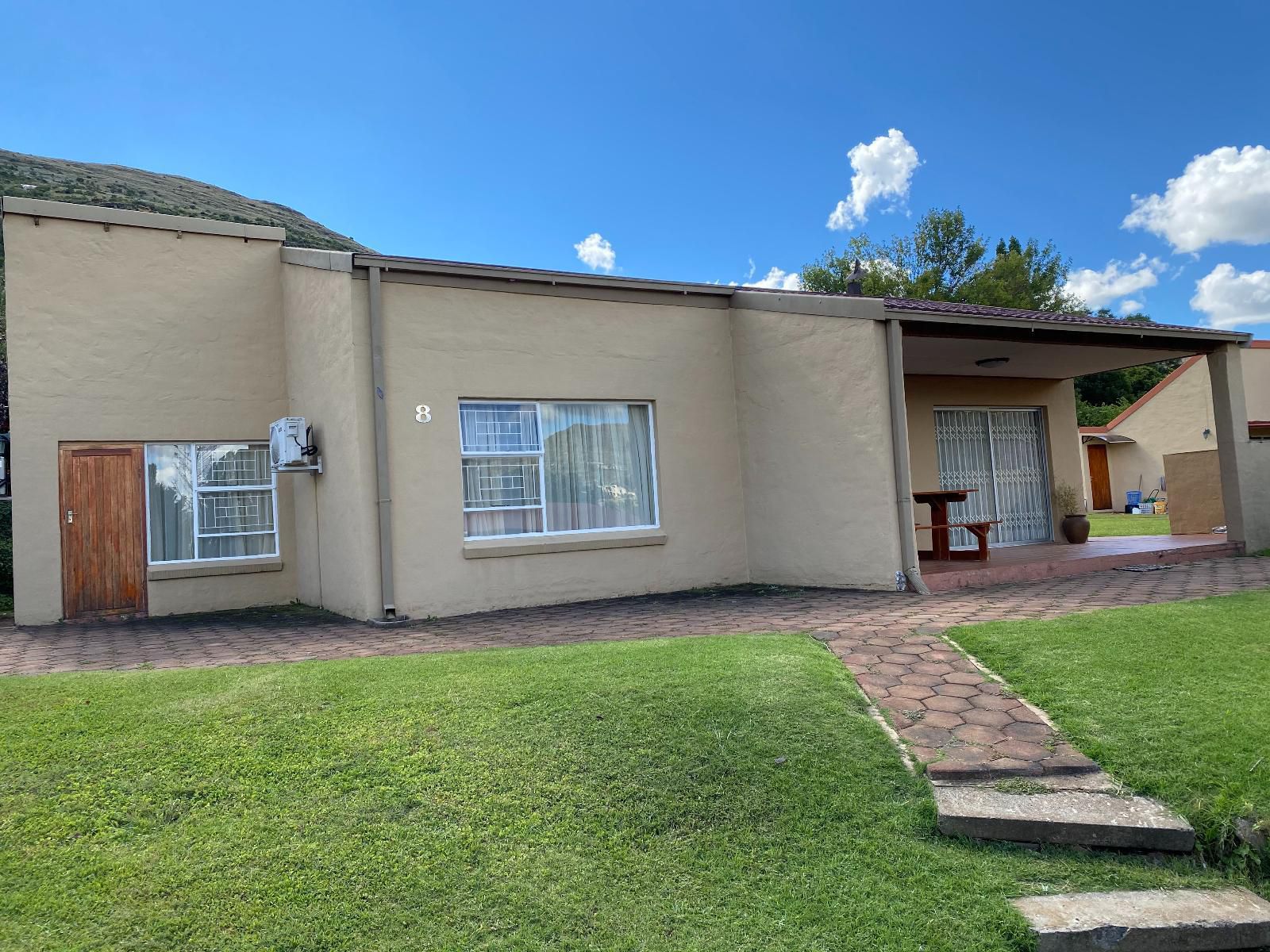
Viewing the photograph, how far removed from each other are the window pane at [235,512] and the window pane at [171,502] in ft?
0.50

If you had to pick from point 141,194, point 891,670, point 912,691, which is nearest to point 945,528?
point 891,670

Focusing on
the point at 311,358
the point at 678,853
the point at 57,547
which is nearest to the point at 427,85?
the point at 311,358

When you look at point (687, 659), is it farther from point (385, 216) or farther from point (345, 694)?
point (385, 216)

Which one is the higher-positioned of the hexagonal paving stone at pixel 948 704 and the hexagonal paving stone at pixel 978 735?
the hexagonal paving stone at pixel 948 704

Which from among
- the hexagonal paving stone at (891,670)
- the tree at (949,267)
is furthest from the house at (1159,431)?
the hexagonal paving stone at (891,670)

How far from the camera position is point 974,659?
18.2 feet

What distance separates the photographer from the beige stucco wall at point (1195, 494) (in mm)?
14242

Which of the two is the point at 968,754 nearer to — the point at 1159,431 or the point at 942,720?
the point at 942,720

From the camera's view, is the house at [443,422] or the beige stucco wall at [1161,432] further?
the beige stucco wall at [1161,432]

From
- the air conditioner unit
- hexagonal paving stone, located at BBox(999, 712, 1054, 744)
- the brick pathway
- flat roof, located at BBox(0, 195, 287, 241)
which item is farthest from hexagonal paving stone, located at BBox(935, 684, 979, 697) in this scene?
flat roof, located at BBox(0, 195, 287, 241)

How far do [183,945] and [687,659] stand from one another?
131 inches

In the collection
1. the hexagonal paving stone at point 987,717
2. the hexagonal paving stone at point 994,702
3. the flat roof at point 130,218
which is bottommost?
the hexagonal paving stone at point 987,717

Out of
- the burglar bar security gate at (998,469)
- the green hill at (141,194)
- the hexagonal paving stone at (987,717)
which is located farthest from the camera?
the green hill at (141,194)

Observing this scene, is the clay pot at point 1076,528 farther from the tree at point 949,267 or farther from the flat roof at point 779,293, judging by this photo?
the tree at point 949,267
